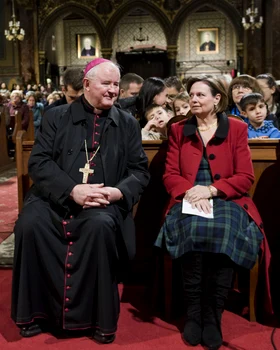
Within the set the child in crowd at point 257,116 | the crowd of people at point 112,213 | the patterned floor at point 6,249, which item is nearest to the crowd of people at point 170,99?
the child in crowd at point 257,116

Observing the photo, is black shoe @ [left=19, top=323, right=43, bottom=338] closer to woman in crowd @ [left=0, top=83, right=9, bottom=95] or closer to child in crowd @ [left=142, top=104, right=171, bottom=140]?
child in crowd @ [left=142, top=104, right=171, bottom=140]

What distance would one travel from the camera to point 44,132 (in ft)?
9.16

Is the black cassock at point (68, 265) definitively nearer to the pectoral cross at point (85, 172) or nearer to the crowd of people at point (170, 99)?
the pectoral cross at point (85, 172)

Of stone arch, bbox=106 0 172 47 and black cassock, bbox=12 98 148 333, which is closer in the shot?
black cassock, bbox=12 98 148 333

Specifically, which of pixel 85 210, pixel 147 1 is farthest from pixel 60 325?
pixel 147 1

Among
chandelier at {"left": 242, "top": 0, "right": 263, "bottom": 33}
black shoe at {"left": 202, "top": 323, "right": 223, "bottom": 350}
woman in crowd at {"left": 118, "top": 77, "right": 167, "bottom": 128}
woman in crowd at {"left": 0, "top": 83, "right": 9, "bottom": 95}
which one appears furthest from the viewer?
chandelier at {"left": 242, "top": 0, "right": 263, "bottom": 33}

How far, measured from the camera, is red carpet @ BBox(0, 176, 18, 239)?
4.79 m

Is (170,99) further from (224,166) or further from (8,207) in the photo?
(8,207)

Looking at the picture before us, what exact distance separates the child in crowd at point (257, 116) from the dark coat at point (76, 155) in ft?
4.52

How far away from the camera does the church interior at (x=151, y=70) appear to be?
9.21 ft

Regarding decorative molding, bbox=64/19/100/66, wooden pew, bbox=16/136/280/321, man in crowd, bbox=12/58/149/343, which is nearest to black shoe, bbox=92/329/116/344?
man in crowd, bbox=12/58/149/343

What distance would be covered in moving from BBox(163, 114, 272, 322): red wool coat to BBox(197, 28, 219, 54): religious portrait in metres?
20.0

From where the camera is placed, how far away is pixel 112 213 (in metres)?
2.64

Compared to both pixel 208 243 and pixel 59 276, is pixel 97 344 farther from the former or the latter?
pixel 208 243
